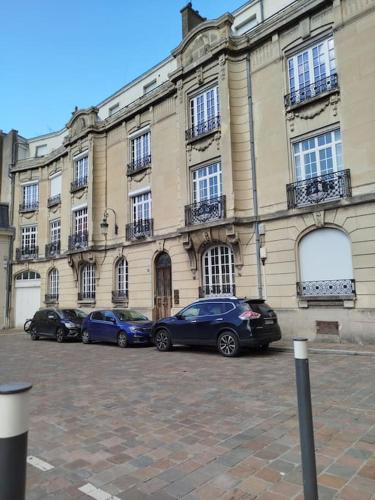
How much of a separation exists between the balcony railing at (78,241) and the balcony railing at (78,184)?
2872 millimetres

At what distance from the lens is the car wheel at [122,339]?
14.4 m

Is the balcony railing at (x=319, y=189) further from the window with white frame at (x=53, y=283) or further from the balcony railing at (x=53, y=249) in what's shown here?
the window with white frame at (x=53, y=283)

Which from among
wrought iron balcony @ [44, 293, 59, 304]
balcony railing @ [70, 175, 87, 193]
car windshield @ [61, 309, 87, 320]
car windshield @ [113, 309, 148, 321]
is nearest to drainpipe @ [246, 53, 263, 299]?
car windshield @ [113, 309, 148, 321]

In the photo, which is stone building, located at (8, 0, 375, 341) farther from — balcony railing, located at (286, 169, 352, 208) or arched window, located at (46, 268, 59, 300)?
arched window, located at (46, 268, 59, 300)

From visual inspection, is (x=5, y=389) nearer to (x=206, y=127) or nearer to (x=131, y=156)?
(x=206, y=127)

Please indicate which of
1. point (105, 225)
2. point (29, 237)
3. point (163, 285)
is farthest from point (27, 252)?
point (163, 285)

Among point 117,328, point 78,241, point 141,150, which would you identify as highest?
point 141,150

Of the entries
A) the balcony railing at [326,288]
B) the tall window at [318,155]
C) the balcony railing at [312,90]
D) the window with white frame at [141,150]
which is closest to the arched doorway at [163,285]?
the window with white frame at [141,150]

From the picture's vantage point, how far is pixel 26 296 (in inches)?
1087

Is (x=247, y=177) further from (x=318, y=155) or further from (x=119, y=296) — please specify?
(x=119, y=296)

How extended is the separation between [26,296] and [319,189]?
2208 cm

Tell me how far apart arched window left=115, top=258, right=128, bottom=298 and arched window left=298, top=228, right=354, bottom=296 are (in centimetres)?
1028

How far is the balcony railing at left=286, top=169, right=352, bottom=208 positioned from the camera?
1290 cm

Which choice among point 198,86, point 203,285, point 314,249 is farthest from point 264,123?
point 203,285
